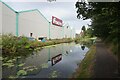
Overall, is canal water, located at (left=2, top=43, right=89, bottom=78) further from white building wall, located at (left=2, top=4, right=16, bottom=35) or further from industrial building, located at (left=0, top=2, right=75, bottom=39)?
industrial building, located at (left=0, top=2, right=75, bottom=39)

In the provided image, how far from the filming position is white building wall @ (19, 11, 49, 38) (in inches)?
1207

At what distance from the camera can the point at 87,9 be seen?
45.0 ft

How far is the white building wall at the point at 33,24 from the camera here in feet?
101

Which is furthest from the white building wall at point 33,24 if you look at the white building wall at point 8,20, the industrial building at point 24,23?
the white building wall at point 8,20

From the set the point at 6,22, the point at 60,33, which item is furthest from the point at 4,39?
the point at 60,33

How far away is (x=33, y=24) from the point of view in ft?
116

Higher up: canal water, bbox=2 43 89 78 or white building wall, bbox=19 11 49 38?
white building wall, bbox=19 11 49 38

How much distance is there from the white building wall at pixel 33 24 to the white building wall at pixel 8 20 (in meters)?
2.13

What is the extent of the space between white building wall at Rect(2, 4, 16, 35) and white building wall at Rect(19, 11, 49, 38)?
2.13 m

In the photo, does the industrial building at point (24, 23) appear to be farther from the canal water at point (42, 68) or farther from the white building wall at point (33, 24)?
the canal water at point (42, 68)

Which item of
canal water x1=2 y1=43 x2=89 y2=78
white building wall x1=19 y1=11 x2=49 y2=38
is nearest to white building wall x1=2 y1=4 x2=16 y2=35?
white building wall x1=19 y1=11 x2=49 y2=38

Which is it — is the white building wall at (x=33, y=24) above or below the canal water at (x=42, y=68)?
above

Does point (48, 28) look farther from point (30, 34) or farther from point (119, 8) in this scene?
point (119, 8)

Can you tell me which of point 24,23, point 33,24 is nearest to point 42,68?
point 24,23
